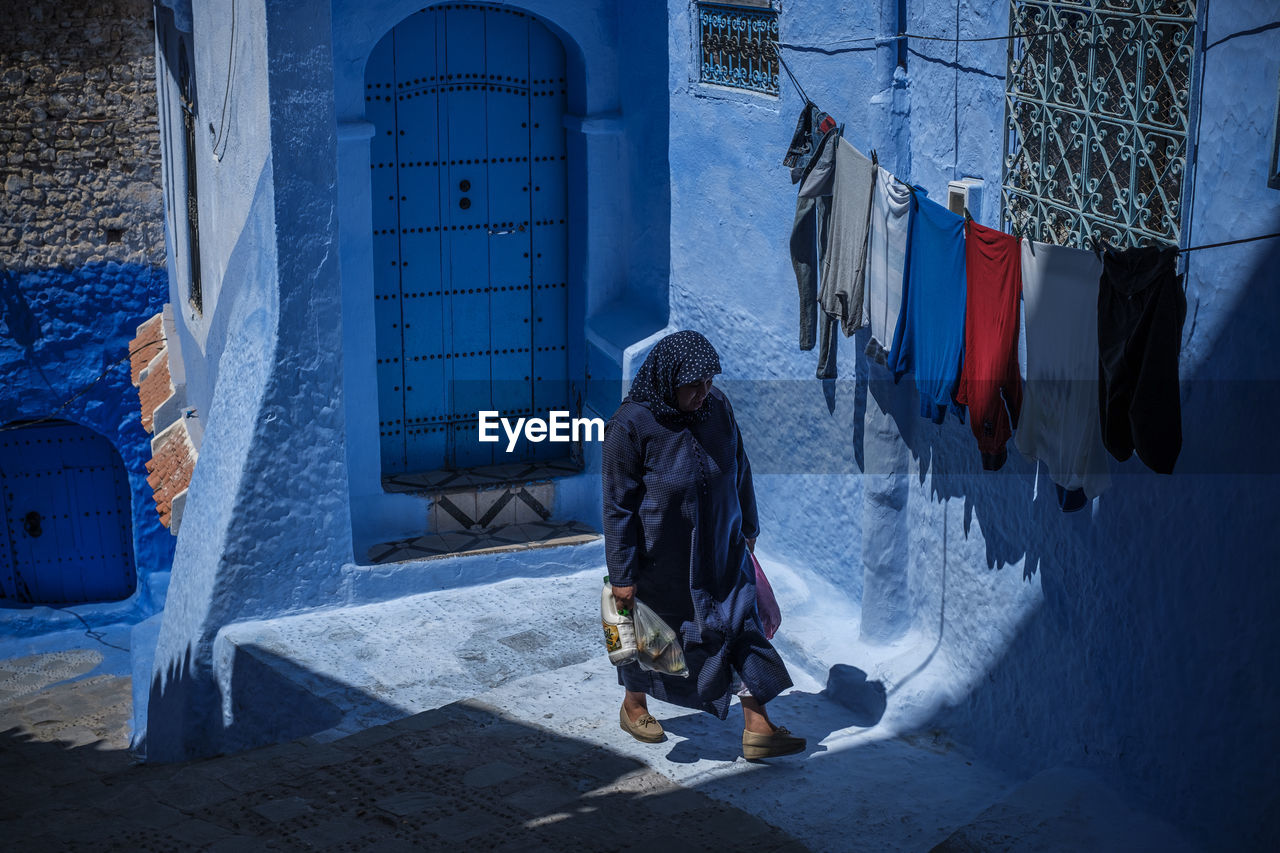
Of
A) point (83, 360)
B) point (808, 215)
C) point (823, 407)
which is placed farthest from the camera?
point (83, 360)

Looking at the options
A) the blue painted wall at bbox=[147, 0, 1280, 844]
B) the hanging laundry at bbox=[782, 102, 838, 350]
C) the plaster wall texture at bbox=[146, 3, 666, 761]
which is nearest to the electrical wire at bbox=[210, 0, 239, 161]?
the plaster wall texture at bbox=[146, 3, 666, 761]

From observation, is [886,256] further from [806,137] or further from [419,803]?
[419,803]

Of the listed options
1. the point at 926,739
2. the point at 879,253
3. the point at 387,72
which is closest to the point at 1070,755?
the point at 926,739

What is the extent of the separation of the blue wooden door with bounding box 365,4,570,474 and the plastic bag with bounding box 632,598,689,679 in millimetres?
3593

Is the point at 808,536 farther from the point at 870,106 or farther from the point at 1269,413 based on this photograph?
the point at 1269,413

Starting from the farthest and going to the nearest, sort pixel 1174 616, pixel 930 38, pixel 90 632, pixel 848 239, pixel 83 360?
pixel 83 360
pixel 90 632
pixel 848 239
pixel 930 38
pixel 1174 616

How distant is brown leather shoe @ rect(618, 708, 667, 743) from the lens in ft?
18.5

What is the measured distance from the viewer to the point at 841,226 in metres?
6.23

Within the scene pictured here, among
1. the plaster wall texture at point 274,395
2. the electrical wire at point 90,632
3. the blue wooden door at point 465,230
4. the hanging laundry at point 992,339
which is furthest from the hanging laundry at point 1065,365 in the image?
the electrical wire at point 90,632

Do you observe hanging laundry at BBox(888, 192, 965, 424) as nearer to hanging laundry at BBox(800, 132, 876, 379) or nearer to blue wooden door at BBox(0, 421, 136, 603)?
hanging laundry at BBox(800, 132, 876, 379)

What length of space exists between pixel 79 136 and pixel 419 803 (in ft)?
30.0

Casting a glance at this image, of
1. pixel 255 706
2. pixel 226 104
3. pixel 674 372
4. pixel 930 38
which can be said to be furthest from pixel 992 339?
pixel 226 104

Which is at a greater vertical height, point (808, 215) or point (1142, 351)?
point (808, 215)

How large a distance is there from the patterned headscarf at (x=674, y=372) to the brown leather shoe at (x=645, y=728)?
1.27 meters
